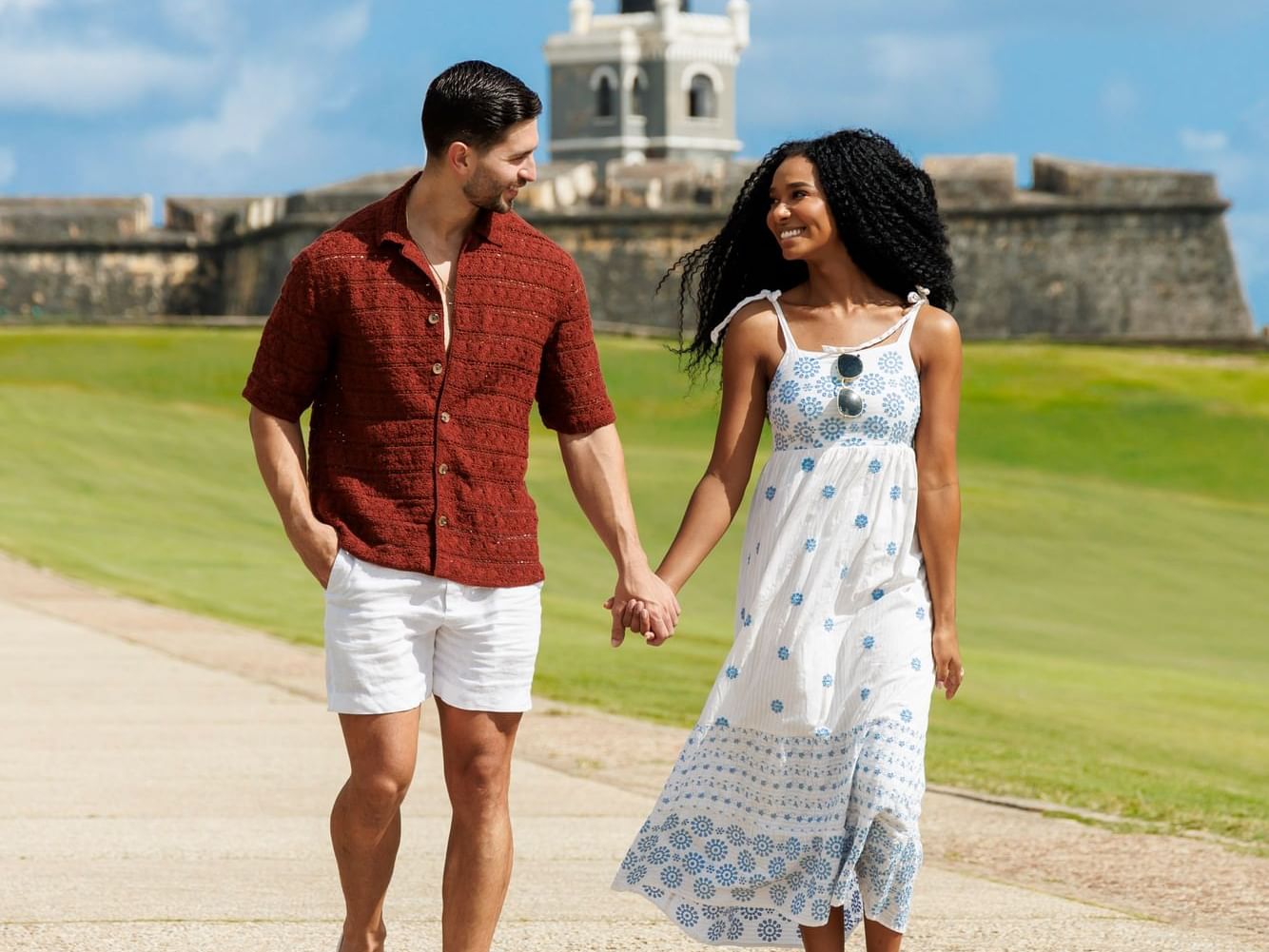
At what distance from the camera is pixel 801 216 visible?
14.5ft

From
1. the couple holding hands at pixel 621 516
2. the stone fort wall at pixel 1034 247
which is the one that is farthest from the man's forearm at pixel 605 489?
the stone fort wall at pixel 1034 247

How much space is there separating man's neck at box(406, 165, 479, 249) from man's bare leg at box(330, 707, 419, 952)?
0.95m

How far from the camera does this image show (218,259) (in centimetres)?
Result: 5034

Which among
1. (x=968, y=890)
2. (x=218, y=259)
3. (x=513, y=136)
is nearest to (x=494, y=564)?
(x=513, y=136)

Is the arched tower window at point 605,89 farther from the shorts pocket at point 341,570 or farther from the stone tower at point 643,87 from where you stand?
the shorts pocket at point 341,570

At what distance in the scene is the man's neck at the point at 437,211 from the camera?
A: 4160 millimetres

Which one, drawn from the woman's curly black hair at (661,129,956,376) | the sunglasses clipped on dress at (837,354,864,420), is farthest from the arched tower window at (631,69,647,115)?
the sunglasses clipped on dress at (837,354,864,420)

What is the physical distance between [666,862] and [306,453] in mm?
1147

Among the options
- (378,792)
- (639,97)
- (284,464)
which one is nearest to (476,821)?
(378,792)

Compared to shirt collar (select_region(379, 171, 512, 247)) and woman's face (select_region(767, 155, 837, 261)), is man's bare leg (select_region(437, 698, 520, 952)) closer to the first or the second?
shirt collar (select_region(379, 171, 512, 247))

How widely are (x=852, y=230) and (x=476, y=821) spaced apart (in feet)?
4.79

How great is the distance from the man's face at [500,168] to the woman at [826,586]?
1.93 feet

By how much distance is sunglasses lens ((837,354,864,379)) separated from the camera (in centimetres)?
430

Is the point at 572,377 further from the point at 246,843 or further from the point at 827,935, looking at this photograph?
the point at 246,843
